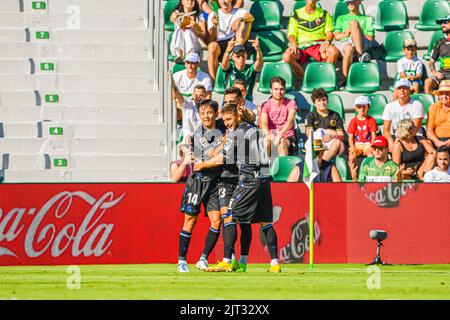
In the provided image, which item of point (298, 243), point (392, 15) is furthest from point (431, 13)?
point (298, 243)

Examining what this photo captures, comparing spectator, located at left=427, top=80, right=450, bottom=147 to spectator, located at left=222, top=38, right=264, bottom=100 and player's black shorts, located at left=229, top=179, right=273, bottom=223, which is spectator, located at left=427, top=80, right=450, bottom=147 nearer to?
spectator, located at left=222, top=38, right=264, bottom=100

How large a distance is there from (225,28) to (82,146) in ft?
11.1

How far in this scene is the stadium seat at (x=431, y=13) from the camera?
21266 mm

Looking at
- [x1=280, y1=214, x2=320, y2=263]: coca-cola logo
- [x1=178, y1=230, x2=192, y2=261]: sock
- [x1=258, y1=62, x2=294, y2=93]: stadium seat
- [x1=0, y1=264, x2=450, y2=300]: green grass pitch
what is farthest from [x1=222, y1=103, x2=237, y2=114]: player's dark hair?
[x1=258, y1=62, x2=294, y2=93]: stadium seat

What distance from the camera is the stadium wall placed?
16844 mm

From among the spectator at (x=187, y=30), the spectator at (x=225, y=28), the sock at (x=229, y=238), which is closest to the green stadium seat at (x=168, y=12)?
the spectator at (x=187, y=30)

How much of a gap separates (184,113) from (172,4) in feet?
11.3

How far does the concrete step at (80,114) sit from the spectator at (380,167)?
364 cm

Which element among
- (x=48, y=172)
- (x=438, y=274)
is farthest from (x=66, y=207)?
(x=438, y=274)

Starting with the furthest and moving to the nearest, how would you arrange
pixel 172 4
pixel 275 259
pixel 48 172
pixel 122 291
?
1. pixel 172 4
2. pixel 48 172
3. pixel 275 259
4. pixel 122 291

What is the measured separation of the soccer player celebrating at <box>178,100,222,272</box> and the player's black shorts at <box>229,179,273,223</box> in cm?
40

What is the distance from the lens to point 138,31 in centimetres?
2039

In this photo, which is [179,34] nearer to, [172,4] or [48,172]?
[172,4]

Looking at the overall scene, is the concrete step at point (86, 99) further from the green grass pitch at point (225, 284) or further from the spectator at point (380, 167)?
the green grass pitch at point (225, 284)
